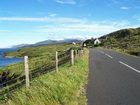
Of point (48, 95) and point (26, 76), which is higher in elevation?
point (26, 76)

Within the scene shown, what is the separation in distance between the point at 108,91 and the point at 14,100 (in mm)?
5708

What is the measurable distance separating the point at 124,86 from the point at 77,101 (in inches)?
166

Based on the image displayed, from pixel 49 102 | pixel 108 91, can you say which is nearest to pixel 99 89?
pixel 108 91

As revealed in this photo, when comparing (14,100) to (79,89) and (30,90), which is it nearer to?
(30,90)

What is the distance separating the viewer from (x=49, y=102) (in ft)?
33.5

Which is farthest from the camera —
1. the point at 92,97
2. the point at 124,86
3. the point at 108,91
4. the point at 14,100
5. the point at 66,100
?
the point at 124,86

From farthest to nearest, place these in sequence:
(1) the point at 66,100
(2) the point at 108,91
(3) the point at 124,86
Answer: (3) the point at 124,86
(2) the point at 108,91
(1) the point at 66,100

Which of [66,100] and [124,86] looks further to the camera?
[124,86]

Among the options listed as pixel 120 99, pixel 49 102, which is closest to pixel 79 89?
pixel 120 99

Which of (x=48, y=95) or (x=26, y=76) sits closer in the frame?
(x=48, y=95)

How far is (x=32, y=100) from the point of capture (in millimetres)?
9516

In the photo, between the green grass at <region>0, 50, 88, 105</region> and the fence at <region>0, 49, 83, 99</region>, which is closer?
the green grass at <region>0, 50, 88, 105</region>

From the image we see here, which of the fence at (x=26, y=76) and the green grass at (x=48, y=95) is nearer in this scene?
the green grass at (x=48, y=95)

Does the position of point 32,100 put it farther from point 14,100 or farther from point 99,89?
point 99,89
